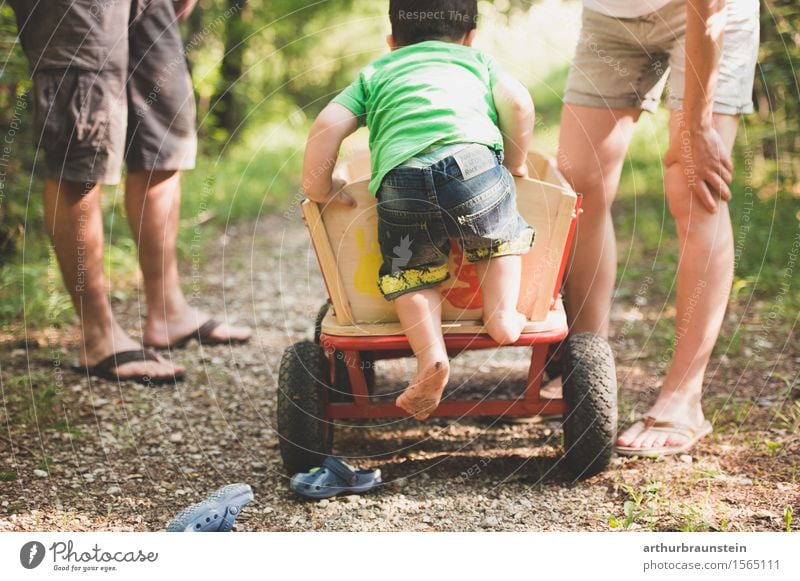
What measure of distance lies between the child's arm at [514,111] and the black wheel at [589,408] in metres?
0.57

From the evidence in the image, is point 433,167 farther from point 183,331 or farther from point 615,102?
point 183,331

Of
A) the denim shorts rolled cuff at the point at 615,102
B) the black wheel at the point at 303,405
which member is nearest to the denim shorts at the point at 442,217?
the black wheel at the point at 303,405

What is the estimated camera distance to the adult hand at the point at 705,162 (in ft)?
8.30

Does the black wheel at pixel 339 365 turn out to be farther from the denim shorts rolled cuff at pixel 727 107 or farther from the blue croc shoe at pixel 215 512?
the denim shorts rolled cuff at pixel 727 107

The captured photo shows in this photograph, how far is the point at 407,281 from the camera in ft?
7.58

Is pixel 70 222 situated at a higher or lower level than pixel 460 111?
lower

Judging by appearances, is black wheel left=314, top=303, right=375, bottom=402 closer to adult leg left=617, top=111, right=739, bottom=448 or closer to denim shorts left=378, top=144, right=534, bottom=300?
denim shorts left=378, top=144, right=534, bottom=300

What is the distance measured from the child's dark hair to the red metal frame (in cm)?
55

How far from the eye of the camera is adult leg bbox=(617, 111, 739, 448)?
2615 millimetres

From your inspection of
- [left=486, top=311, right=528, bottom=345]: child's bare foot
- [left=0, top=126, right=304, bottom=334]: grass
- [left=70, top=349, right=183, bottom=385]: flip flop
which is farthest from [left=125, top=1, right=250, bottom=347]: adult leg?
[left=486, top=311, right=528, bottom=345]: child's bare foot
